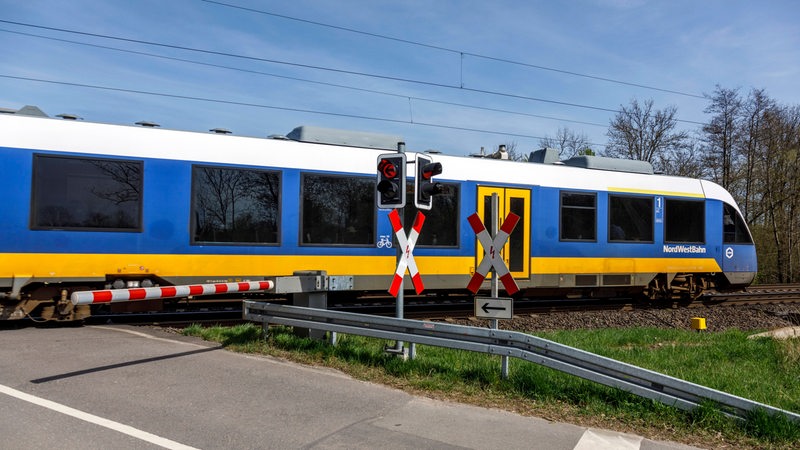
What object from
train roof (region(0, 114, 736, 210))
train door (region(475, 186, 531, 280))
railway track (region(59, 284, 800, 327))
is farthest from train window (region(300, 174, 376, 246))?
train door (region(475, 186, 531, 280))

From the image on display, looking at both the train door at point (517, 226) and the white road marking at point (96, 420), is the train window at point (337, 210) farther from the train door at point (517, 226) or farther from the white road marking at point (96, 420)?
the white road marking at point (96, 420)

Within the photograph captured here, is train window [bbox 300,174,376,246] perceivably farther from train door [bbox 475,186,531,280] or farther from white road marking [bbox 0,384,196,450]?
white road marking [bbox 0,384,196,450]

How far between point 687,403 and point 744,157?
30452 millimetres

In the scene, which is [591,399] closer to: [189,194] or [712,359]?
[712,359]

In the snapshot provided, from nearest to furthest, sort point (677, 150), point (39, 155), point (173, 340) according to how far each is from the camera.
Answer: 1. point (173, 340)
2. point (39, 155)
3. point (677, 150)

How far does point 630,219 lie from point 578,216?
1519mm

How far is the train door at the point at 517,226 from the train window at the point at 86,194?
6446mm

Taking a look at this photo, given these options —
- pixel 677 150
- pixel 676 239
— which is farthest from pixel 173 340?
pixel 677 150

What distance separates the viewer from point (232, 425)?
4.80 m

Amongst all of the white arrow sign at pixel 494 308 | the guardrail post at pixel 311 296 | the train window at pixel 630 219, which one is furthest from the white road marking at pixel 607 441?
the train window at pixel 630 219

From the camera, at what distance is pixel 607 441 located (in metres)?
4.65

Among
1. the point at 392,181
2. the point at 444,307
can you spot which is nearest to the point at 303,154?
the point at 392,181

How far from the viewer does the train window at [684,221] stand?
14.5m

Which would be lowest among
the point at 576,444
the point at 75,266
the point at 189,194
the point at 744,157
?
the point at 576,444
